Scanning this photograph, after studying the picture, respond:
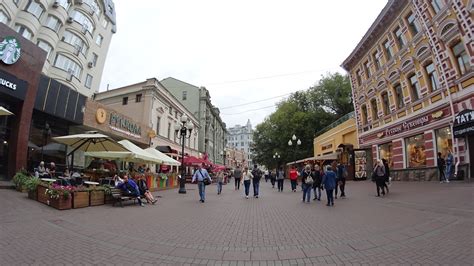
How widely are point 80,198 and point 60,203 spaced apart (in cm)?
79

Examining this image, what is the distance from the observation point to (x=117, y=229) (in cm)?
629

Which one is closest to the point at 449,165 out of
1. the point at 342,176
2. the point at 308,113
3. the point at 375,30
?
the point at 342,176

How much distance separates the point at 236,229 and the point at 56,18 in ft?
90.3

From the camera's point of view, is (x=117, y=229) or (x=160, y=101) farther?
(x=160, y=101)

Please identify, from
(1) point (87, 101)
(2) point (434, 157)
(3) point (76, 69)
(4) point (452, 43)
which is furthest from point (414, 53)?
(3) point (76, 69)

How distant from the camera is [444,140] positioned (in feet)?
50.2

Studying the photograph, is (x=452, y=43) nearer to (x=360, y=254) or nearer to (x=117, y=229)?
(x=360, y=254)

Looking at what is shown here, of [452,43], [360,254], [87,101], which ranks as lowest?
[360,254]

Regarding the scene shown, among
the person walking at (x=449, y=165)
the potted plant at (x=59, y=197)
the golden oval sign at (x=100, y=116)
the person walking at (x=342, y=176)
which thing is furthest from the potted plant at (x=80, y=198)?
the person walking at (x=449, y=165)

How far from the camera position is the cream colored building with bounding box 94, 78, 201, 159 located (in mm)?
29094

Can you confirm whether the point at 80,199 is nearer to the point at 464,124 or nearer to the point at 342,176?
the point at 342,176

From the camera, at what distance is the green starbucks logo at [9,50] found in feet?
41.9

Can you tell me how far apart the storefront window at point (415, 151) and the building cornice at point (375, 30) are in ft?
28.9

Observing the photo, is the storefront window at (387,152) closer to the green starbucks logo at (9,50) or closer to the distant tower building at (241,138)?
the green starbucks logo at (9,50)
